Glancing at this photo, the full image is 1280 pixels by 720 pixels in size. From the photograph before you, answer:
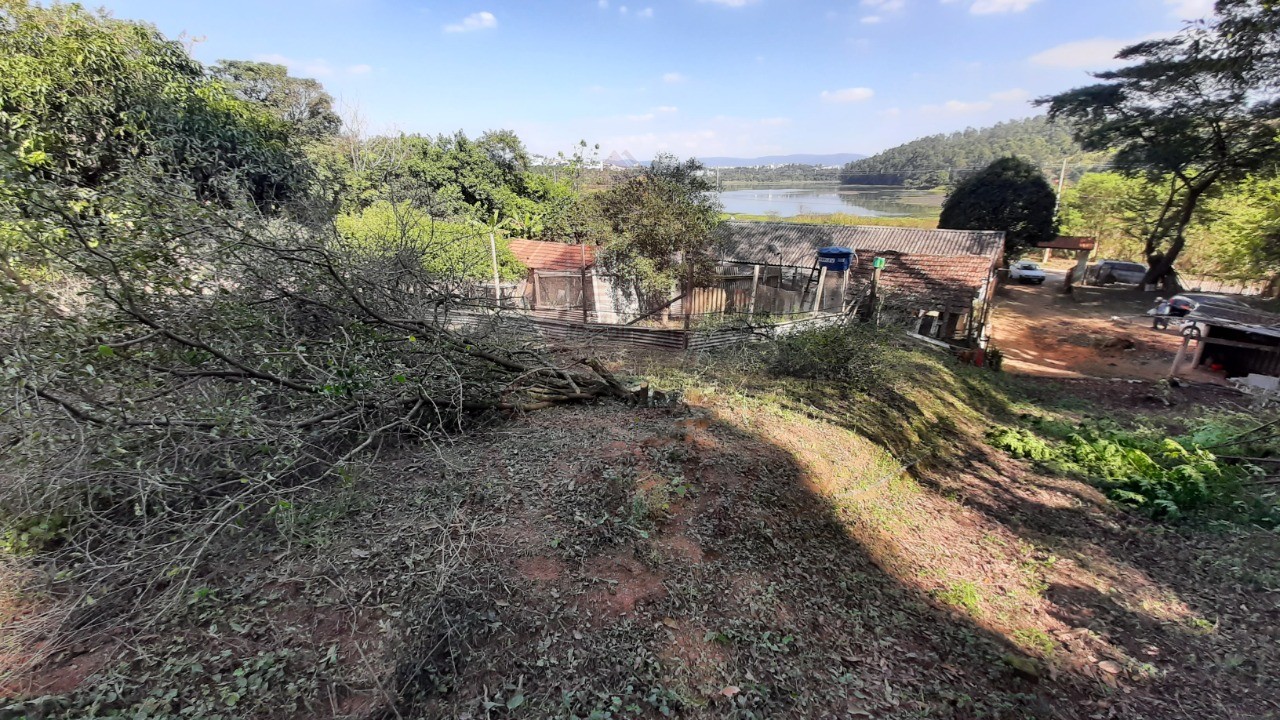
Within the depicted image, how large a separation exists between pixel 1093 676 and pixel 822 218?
37449 millimetres

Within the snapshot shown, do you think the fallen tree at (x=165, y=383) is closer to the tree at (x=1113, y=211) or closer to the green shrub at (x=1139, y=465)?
the green shrub at (x=1139, y=465)

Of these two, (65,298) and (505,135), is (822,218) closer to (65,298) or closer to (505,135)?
(505,135)

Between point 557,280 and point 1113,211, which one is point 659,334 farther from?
point 1113,211

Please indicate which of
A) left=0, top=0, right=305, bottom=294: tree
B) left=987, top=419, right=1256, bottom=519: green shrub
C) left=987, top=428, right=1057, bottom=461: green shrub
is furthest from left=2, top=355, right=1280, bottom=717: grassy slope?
left=0, top=0, right=305, bottom=294: tree

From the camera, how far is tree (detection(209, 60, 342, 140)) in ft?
84.1

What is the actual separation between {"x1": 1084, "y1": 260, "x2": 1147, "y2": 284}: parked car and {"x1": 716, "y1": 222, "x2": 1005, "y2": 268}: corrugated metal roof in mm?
7657

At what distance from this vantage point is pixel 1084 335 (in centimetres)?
1606

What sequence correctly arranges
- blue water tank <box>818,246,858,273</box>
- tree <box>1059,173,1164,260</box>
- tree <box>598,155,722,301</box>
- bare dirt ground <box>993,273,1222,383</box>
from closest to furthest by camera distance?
1. blue water tank <box>818,246,858,273</box>
2. tree <box>598,155,722,301</box>
3. bare dirt ground <box>993,273,1222,383</box>
4. tree <box>1059,173,1164,260</box>

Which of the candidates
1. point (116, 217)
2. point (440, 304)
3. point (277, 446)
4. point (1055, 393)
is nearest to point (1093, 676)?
point (277, 446)

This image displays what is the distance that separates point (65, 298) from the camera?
9.95ft

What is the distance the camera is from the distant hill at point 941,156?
2296 inches

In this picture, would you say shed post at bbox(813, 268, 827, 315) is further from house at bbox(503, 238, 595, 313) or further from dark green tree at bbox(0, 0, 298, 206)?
dark green tree at bbox(0, 0, 298, 206)

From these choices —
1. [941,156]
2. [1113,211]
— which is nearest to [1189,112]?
[1113,211]

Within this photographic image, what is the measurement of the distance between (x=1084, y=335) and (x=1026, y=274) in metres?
9.81
